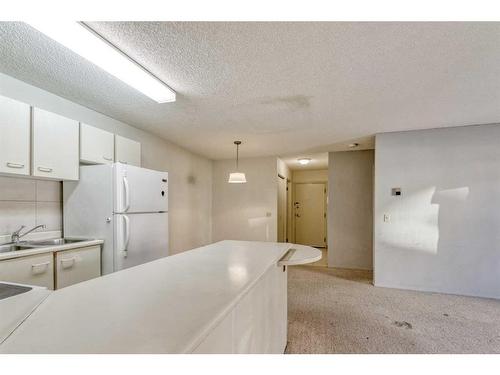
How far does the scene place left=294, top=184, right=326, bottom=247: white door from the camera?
24.4 feet

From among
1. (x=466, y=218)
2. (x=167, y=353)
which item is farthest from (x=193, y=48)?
(x=466, y=218)

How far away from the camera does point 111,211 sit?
2.56m

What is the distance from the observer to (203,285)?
3.74 ft

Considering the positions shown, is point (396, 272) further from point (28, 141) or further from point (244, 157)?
point (28, 141)

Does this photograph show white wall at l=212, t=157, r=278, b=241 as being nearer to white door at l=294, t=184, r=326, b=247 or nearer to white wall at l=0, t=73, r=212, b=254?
white wall at l=0, t=73, r=212, b=254

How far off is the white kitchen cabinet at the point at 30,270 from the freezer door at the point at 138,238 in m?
0.55

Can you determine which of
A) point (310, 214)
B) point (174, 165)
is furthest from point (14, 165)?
point (310, 214)

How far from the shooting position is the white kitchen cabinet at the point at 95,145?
102 inches

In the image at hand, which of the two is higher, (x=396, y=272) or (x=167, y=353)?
(x=167, y=353)

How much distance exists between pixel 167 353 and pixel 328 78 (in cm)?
219

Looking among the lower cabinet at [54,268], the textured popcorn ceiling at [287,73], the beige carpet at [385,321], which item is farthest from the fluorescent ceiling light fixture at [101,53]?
the beige carpet at [385,321]

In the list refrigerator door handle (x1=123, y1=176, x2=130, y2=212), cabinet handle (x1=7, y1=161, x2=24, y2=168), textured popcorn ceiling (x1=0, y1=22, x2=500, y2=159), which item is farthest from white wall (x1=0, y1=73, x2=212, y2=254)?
refrigerator door handle (x1=123, y1=176, x2=130, y2=212)

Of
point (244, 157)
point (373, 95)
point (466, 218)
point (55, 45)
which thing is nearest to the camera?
point (55, 45)

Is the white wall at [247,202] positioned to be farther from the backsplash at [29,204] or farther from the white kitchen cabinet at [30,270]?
the white kitchen cabinet at [30,270]
